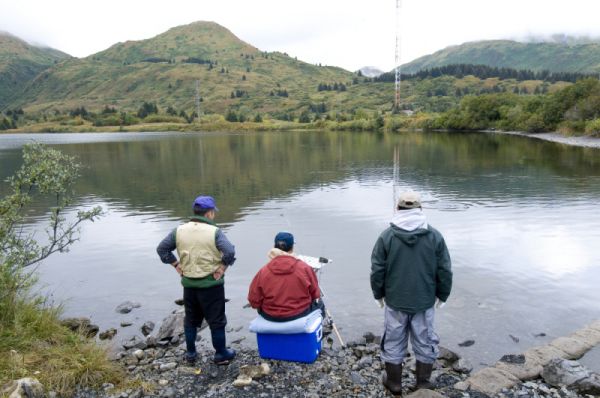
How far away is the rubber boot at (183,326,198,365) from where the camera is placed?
7.66m

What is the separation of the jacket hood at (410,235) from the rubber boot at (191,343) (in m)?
3.83

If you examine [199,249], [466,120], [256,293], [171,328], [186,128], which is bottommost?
[171,328]

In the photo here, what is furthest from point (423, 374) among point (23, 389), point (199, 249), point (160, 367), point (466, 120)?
point (466, 120)

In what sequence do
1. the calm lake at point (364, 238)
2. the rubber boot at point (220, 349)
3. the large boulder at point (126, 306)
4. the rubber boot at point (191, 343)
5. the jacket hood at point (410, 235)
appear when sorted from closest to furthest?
1. the jacket hood at point (410, 235)
2. the rubber boot at point (220, 349)
3. the rubber boot at point (191, 343)
4. the calm lake at point (364, 238)
5. the large boulder at point (126, 306)

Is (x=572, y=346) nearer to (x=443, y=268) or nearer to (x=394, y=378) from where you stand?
(x=394, y=378)

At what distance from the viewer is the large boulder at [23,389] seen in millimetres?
5672

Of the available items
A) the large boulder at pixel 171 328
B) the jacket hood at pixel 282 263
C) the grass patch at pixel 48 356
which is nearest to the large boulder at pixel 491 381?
the jacket hood at pixel 282 263

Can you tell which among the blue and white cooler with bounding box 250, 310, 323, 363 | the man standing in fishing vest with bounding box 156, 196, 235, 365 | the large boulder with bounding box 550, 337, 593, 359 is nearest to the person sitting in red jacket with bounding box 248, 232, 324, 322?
the blue and white cooler with bounding box 250, 310, 323, 363

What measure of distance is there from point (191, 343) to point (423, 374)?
379 cm

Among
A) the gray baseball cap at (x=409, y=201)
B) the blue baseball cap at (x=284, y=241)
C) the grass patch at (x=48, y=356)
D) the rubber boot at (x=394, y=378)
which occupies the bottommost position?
the rubber boot at (x=394, y=378)

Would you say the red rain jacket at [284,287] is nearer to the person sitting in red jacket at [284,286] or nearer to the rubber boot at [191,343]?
the person sitting in red jacket at [284,286]

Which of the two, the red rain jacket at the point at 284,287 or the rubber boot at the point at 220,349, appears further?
the rubber boot at the point at 220,349

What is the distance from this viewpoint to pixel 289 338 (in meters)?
7.47

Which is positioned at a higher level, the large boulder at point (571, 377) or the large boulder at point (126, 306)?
the large boulder at point (571, 377)
